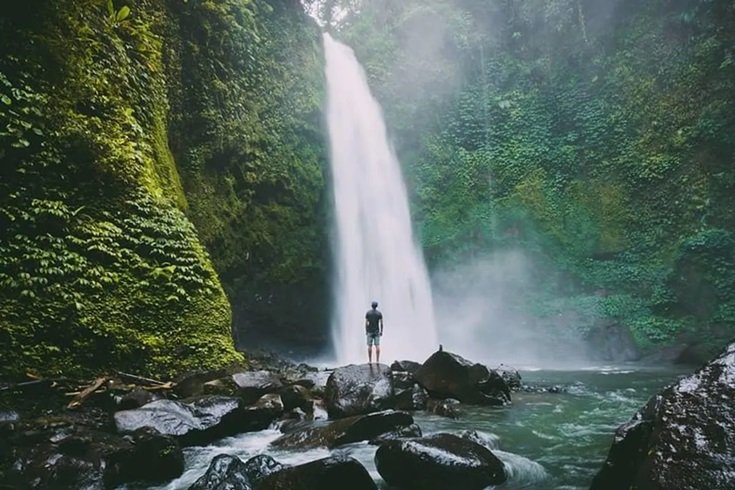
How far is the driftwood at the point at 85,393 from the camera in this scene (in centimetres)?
554

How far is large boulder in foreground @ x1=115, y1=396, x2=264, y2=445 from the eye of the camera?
204 inches

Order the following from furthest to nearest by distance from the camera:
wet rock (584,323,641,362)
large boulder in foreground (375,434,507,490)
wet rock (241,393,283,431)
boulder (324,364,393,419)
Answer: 1. wet rock (584,323,641,362)
2. boulder (324,364,393,419)
3. wet rock (241,393,283,431)
4. large boulder in foreground (375,434,507,490)

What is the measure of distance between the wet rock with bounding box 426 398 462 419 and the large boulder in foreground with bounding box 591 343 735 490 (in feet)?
12.1

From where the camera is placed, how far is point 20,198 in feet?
21.4

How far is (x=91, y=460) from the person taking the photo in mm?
4344

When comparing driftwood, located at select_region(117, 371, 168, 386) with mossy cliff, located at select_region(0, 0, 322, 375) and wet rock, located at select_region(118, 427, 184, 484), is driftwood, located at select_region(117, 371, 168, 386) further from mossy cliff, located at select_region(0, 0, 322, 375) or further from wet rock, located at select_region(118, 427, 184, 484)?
wet rock, located at select_region(118, 427, 184, 484)

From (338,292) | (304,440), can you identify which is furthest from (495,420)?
(338,292)

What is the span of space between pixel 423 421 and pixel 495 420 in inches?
41.3

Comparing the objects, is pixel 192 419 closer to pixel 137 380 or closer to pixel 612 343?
pixel 137 380

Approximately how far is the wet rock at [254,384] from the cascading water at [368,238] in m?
7.50

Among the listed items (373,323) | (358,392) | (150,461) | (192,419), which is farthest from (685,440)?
(373,323)

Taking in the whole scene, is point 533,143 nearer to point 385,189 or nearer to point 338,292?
point 385,189

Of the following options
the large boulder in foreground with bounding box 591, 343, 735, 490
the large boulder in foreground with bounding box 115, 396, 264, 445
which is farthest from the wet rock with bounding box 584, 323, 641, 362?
the large boulder in foreground with bounding box 591, 343, 735, 490

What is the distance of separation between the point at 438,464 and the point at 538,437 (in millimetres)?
2625
